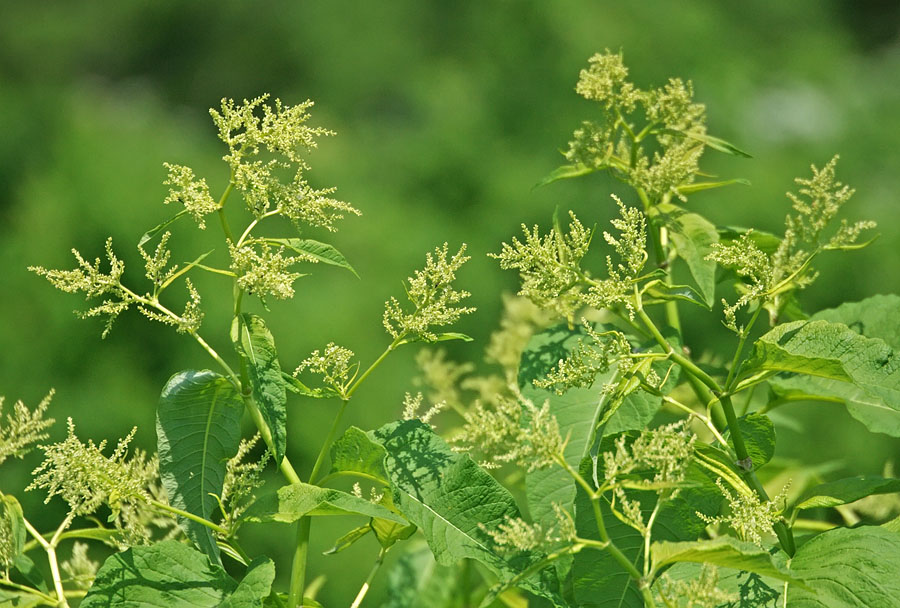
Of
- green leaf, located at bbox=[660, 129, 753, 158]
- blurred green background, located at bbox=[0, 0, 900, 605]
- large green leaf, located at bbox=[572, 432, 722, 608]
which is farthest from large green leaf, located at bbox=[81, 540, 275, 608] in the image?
blurred green background, located at bbox=[0, 0, 900, 605]

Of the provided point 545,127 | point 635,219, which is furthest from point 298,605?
point 545,127

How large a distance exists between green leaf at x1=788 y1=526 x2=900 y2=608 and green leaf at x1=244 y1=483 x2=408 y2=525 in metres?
0.30

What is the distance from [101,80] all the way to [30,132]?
1175cm

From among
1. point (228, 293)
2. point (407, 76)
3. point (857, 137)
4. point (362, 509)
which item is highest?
point (407, 76)

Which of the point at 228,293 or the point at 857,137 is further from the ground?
the point at 857,137

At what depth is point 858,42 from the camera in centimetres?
1581

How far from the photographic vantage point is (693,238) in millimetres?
857

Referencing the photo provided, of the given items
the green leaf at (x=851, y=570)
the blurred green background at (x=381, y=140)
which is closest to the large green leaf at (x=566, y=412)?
the green leaf at (x=851, y=570)

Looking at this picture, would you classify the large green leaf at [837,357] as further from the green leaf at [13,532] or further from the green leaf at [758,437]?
the green leaf at [13,532]

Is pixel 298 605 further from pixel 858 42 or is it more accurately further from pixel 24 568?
pixel 858 42

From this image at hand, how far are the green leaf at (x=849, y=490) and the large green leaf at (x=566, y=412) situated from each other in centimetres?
15

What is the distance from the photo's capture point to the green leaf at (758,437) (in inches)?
28.6

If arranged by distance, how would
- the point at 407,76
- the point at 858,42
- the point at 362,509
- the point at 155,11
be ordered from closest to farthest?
the point at 362,509 < the point at 407,76 < the point at 858,42 < the point at 155,11

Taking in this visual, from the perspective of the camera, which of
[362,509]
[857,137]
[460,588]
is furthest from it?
[857,137]
